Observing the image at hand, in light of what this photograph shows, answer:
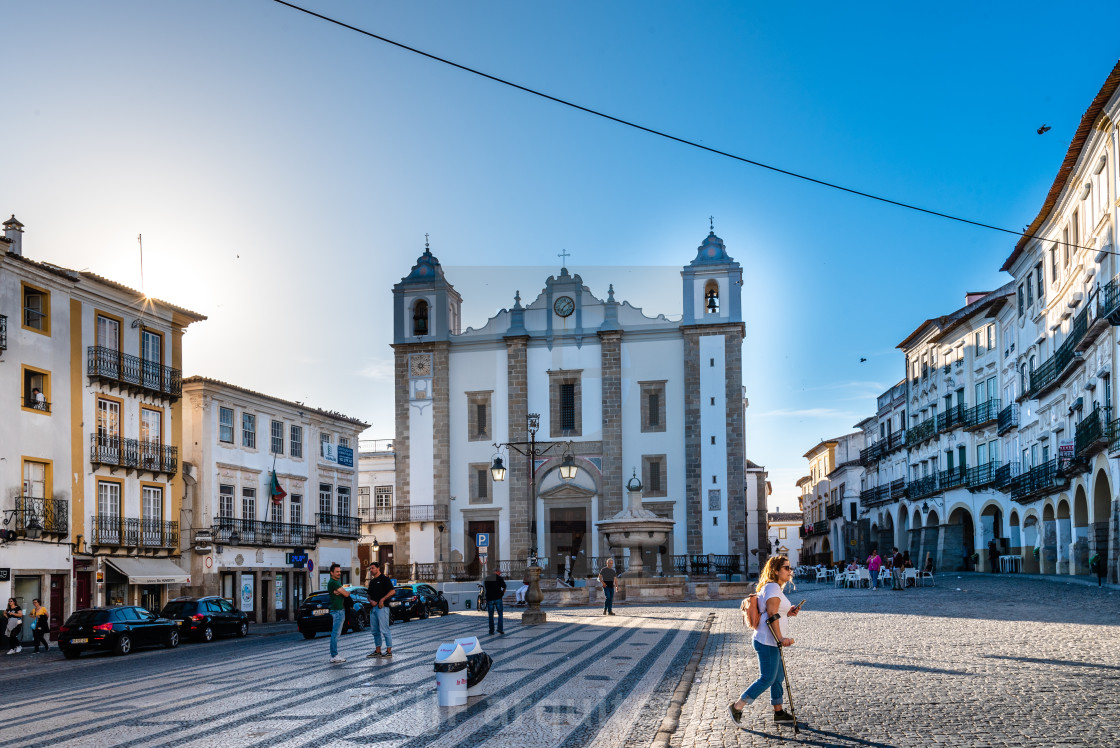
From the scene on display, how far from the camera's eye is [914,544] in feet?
219

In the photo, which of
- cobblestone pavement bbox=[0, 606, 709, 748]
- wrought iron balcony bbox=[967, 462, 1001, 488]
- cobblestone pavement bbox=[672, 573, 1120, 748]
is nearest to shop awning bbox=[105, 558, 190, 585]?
cobblestone pavement bbox=[0, 606, 709, 748]

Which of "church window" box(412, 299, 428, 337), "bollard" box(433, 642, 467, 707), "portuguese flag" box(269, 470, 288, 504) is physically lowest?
"bollard" box(433, 642, 467, 707)

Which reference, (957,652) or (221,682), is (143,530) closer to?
(221,682)

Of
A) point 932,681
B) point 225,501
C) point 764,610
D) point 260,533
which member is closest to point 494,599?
point 932,681

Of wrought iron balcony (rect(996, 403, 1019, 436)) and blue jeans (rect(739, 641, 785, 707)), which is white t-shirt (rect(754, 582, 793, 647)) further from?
wrought iron balcony (rect(996, 403, 1019, 436))

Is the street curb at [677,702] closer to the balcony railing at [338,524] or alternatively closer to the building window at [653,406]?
the balcony railing at [338,524]

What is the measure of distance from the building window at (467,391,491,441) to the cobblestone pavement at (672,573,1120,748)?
125ft

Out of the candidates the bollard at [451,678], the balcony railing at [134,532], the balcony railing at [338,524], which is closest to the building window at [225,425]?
the balcony railing at [134,532]

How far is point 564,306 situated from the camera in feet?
206

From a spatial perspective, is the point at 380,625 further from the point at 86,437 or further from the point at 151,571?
the point at 151,571

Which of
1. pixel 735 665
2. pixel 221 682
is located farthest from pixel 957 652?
pixel 221 682

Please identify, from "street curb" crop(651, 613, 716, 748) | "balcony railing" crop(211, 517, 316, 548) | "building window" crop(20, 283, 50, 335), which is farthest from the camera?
"balcony railing" crop(211, 517, 316, 548)

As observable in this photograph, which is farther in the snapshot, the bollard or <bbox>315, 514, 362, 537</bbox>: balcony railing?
<bbox>315, 514, 362, 537</bbox>: balcony railing

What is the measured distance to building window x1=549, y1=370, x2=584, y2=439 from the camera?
200 feet
